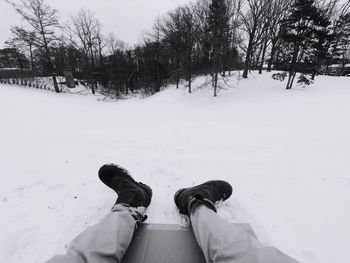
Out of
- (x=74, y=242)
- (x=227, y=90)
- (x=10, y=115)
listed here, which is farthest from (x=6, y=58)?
(x=74, y=242)

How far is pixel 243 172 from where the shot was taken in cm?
302

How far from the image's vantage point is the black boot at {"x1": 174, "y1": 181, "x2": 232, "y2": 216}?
180cm

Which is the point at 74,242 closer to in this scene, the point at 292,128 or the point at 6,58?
the point at 292,128

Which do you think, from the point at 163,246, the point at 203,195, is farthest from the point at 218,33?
the point at 163,246

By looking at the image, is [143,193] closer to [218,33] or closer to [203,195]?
[203,195]

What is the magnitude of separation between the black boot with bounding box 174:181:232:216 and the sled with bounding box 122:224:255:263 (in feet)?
0.77

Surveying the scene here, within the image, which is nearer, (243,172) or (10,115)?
(243,172)

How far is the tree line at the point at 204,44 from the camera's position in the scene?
11.6m

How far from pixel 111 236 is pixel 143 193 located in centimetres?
82

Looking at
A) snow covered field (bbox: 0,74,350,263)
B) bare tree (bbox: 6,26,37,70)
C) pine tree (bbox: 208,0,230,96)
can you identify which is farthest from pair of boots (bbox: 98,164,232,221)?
bare tree (bbox: 6,26,37,70)

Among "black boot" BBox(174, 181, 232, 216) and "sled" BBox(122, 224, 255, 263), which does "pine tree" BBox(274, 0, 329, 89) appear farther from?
"sled" BBox(122, 224, 255, 263)

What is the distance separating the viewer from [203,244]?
1347mm

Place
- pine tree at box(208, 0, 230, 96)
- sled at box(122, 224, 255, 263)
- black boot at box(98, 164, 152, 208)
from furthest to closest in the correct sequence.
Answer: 1. pine tree at box(208, 0, 230, 96)
2. black boot at box(98, 164, 152, 208)
3. sled at box(122, 224, 255, 263)

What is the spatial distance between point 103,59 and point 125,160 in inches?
1100
